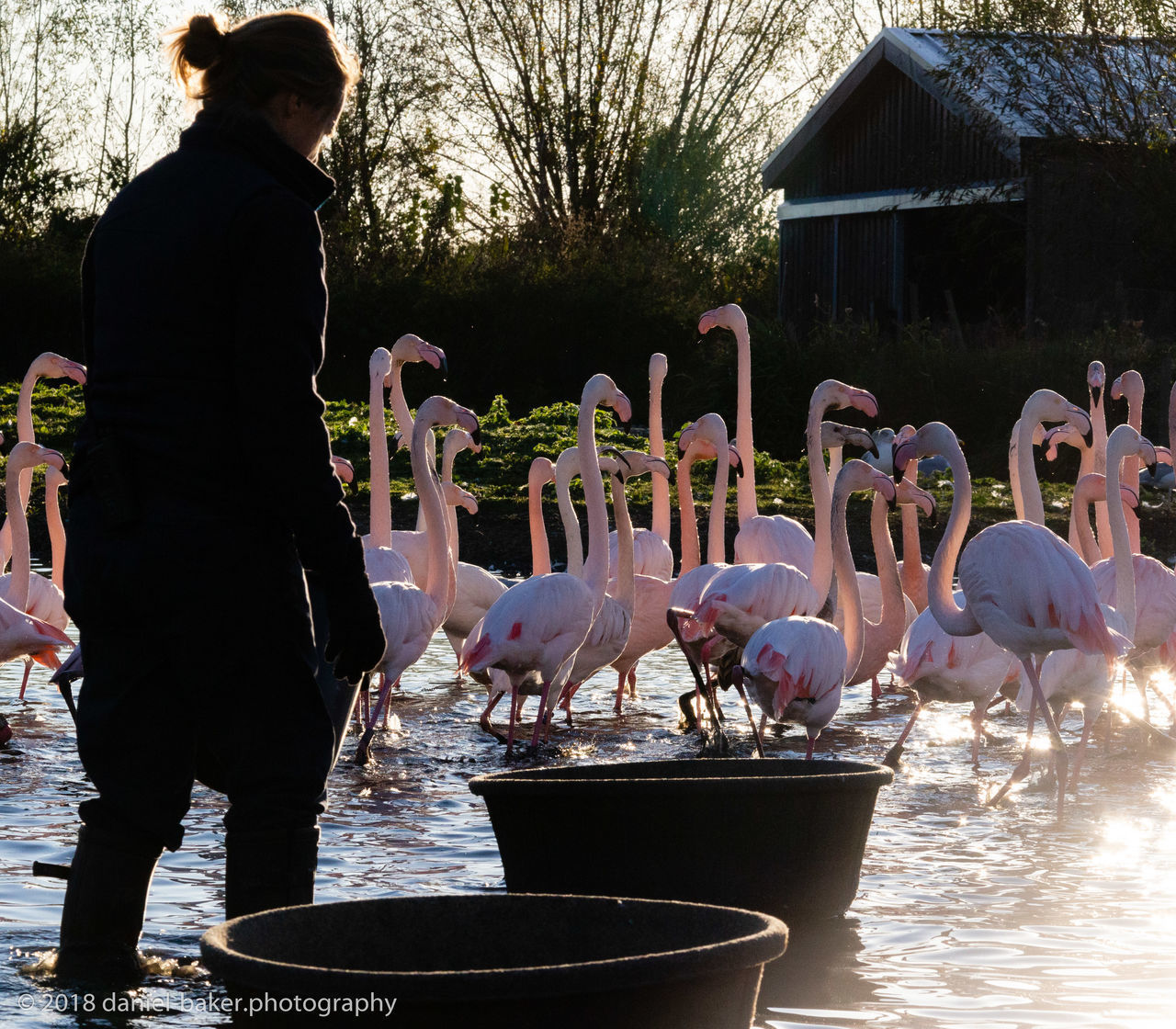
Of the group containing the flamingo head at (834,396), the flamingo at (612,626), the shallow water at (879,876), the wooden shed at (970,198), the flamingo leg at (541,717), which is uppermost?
the wooden shed at (970,198)

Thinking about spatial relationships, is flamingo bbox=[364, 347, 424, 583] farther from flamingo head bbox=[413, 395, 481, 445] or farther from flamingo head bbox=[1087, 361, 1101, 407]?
flamingo head bbox=[1087, 361, 1101, 407]

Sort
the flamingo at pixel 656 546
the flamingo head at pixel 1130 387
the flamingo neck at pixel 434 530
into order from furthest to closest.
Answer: the flamingo head at pixel 1130 387, the flamingo at pixel 656 546, the flamingo neck at pixel 434 530

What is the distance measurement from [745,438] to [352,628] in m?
7.48

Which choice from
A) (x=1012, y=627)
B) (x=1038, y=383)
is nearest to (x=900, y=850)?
(x=1012, y=627)

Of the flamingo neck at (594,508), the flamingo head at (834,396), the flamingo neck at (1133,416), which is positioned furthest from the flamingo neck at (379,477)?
the flamingo neck at (1133,416)

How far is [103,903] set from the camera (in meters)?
3.15

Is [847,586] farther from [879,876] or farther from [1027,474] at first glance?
[879,876]

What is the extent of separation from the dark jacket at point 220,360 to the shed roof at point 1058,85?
19105 millimetres

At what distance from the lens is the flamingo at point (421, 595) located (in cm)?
693

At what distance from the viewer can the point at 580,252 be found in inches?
1084

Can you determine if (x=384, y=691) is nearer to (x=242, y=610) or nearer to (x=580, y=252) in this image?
(x=242, y=610)

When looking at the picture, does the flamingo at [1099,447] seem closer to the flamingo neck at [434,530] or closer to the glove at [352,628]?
the flamingo neck at [434,530]

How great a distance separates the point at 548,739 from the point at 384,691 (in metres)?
0.97
